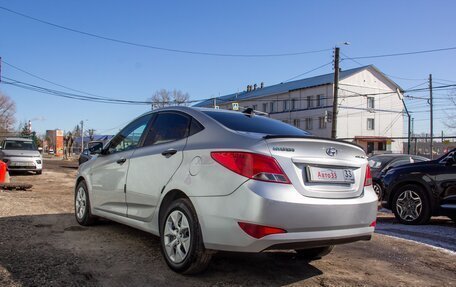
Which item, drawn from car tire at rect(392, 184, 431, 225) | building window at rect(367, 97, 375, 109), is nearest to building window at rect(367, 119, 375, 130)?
building window at rect(367, 97, 375, 109)

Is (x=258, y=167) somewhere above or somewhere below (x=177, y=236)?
Answer: above

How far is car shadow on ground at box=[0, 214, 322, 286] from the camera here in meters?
4.01

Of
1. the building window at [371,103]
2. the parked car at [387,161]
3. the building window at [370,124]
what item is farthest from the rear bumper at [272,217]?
the building window at [371,103]

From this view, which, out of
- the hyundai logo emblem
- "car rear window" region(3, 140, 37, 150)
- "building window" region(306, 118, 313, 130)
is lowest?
the hyundai logo emblem

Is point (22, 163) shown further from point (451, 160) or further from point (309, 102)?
point (309, 102)

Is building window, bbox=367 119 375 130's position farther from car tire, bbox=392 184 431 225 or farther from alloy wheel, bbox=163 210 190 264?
alloy wheel, bbox=163 210 190 264

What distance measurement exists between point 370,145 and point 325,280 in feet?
155

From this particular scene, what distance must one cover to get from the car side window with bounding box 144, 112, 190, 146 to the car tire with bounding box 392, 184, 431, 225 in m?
5.23

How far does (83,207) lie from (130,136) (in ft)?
5.37

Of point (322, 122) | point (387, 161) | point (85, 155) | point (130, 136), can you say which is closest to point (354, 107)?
point (322, 122)

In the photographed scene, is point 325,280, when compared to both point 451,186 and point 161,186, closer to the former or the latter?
point 161,186

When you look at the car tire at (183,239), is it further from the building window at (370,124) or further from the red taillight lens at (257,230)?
the building window at (370,124)

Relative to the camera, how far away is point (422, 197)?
788 cm

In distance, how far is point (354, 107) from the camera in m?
49.6
